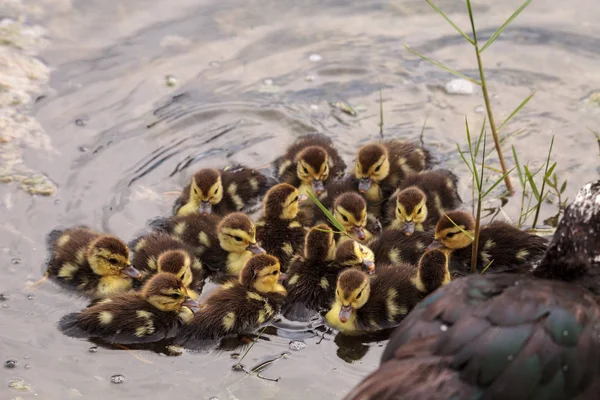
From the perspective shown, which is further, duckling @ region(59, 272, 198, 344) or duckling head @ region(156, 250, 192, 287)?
duckling head @ region(156, 250, 192, 287)

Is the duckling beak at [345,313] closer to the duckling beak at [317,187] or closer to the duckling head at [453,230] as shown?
the duckling head at [453,230]

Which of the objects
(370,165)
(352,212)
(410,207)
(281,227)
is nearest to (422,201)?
(410,207)

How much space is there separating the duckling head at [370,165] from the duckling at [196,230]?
0.77m

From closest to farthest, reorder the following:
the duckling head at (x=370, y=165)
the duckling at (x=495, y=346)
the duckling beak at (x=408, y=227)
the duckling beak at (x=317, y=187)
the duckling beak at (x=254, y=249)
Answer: the duckling at (x=495, y=346) → the duckling beak at (x=254, y=249) → the duckling beak at (x=408, y=227) → the duckling head at (x=370, y=165) → the duckling beak at (x=317, y=187)

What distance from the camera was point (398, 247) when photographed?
4.48m

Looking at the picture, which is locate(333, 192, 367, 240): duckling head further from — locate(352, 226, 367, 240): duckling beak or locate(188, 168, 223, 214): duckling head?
locate(188, 168, 223, 214): duckling head

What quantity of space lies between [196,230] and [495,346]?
2196 mm

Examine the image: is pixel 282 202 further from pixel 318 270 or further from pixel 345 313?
pixel 345 313

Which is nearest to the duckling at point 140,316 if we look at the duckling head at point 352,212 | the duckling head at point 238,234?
the duckling head at point 238,234

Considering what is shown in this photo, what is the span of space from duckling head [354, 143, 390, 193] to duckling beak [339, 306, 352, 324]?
1.05 metres

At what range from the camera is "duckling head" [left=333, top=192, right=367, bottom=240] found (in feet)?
14.7

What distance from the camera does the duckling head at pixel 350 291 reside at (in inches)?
156

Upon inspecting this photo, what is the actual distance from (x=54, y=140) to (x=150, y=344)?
1.91 meters

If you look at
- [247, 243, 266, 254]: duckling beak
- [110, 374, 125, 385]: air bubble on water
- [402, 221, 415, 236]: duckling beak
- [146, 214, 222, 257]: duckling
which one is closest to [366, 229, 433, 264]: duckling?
[402, 221, 415, 236]: duckling beak
